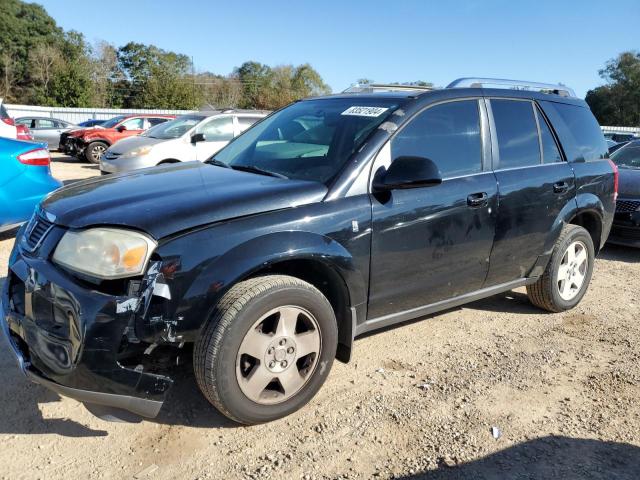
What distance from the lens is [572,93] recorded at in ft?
16.0

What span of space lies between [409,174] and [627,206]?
5.13m

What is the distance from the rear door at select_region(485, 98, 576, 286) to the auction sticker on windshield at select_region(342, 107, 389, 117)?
0.93 m

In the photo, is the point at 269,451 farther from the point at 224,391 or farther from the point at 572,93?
the point at 572,93

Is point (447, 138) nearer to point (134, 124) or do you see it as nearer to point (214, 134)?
point (214, 134)

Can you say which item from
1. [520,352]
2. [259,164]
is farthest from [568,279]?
[259,164]

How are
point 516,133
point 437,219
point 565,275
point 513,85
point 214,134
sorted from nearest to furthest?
point 437,219
point 516,133
point 513,85
point 565,275
point 214,134

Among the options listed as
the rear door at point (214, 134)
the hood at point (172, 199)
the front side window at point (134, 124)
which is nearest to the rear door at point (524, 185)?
the hood at point (172, 199)

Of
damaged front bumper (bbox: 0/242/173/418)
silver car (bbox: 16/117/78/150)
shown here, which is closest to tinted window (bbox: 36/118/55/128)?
silver car (bbox: 16/117/78/150)

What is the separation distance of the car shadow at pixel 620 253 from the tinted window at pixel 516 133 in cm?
347

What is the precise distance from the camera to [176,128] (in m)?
10.5

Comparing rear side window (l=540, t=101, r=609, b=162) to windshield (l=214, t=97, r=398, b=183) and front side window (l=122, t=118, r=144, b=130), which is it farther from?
front side window (l=122, t=118, r=144, b=130)

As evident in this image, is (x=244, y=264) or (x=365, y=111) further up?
(x=365, y=111)

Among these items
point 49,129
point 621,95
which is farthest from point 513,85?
point 621,95

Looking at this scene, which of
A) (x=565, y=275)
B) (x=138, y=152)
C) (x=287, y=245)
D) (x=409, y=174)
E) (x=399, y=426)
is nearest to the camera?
(x=287, y=245)
